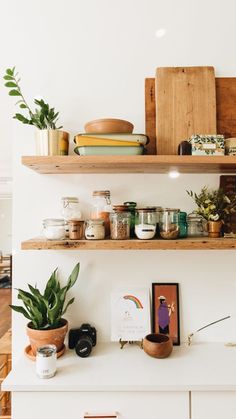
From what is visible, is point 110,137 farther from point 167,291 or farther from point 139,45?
point 167,291

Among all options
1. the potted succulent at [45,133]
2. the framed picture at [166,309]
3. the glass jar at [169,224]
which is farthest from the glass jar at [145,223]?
the potted succulent at [45,133]

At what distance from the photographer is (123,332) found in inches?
57.8

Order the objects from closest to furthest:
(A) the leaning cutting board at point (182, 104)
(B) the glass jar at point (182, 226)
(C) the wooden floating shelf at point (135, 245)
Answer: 1. (C) the wooden floating shelf at point (135, 245)
2. (B) the glass jar at point (182, 226)
3. (A) the leaning cutting board at point (182, 104)

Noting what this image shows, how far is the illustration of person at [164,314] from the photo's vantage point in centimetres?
147

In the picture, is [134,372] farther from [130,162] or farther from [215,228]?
[130,162]

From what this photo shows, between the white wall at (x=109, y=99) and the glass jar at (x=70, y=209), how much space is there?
3.8 inches

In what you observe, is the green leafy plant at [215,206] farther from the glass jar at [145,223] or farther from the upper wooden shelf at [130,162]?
the glass jar at [145,223]

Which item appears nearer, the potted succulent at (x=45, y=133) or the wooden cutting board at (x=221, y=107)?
the potted succulent at (x=45, y=133)

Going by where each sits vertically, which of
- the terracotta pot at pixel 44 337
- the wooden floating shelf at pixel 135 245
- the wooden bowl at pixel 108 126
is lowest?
the terracotta pot at pixel 44 337

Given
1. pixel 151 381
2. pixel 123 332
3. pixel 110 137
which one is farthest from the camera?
pixel 123 332

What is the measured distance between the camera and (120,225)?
129 cm

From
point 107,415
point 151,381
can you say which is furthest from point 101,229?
point 107,415

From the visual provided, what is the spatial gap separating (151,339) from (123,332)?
0.18 metres

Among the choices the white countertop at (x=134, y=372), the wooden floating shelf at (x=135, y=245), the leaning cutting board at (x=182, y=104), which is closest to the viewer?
the white countertop at (x=134, y=372)
